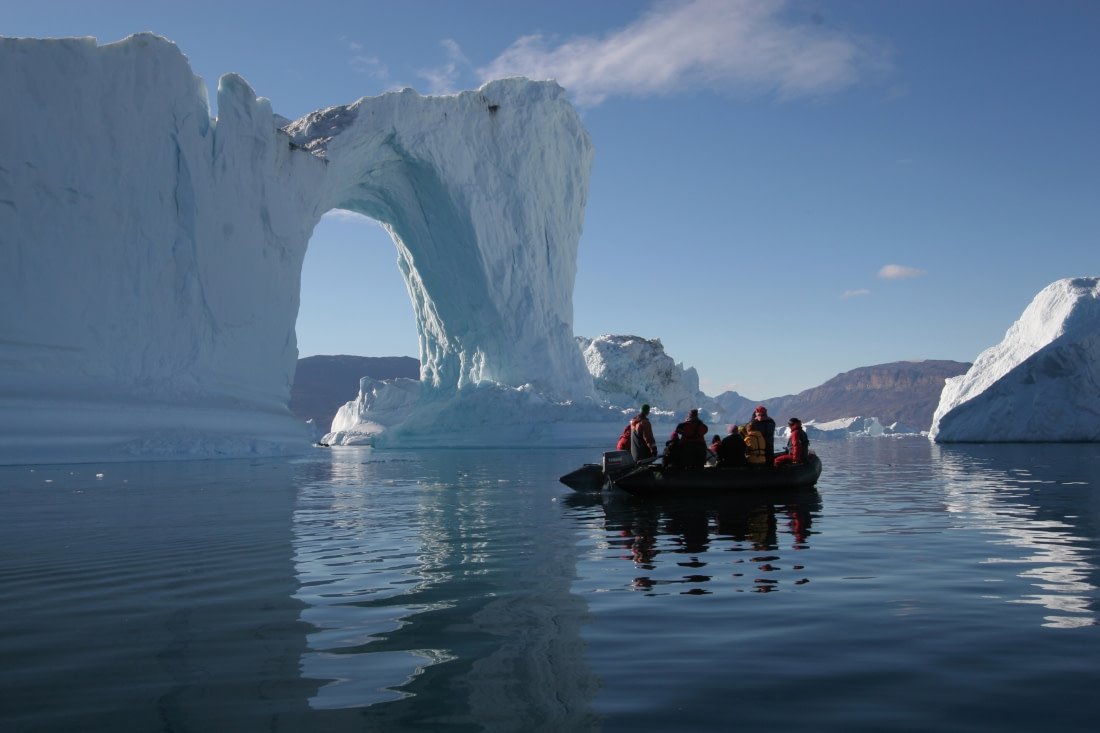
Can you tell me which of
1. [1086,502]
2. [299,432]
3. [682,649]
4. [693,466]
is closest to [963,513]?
[1086,502]

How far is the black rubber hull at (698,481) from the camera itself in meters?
10.3

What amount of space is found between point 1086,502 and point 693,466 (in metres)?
4.25

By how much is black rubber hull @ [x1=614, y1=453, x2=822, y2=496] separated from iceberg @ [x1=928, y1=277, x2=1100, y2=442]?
24475 millimetres

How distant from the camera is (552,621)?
159 inches

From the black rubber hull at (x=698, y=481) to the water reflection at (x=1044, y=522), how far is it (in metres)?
2.12

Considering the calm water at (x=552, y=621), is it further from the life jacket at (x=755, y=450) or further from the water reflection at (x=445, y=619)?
the life jacket at (x=755, y=450)

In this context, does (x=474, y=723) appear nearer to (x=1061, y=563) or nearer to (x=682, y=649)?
(x=682, y=649)

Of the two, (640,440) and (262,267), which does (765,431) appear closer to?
(640,440)

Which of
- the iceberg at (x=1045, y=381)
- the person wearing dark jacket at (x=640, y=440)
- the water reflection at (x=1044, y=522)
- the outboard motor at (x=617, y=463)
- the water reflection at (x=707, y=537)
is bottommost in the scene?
the water reflection at (x=707, y=537)

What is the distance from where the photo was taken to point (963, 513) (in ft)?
28.0

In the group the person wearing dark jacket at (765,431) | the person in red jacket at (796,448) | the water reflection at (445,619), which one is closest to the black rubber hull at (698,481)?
the person wearing dark jacket at (765,431)

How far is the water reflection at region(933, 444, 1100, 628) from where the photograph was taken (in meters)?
4.41

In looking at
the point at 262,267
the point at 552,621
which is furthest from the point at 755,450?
the point at 262,267

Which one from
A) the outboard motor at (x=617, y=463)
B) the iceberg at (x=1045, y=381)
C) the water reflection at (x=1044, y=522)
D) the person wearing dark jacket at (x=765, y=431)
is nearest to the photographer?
the water reflection at (x=1044, y=522)
